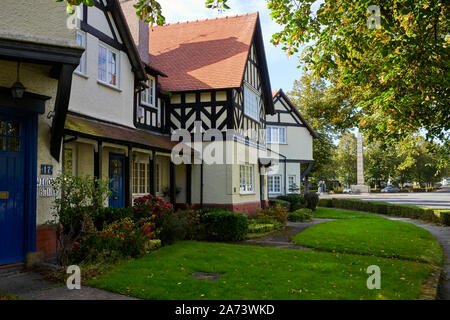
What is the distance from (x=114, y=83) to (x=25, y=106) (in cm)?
509

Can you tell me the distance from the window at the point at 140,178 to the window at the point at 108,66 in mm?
3649

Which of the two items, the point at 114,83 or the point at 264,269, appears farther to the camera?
the point at 114,83

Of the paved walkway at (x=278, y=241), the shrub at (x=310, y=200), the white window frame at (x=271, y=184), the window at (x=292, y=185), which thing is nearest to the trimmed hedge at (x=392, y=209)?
the shrub at (x=310, y=200)

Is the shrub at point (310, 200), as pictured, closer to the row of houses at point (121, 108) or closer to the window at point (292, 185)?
the window at point (292, 185)

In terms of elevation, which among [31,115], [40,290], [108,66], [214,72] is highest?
[214,72]

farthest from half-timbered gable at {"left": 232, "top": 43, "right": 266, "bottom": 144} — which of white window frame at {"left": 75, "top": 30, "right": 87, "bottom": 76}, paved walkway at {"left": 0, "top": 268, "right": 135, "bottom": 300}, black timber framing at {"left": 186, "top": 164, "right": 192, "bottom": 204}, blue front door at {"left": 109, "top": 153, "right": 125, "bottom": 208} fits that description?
paved walkway at {"left": 0, "top": 268, "right": 135, "bottom": 300}

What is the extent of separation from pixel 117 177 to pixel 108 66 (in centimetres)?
387

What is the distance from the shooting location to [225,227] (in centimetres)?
1198

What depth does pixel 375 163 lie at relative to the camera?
208ft

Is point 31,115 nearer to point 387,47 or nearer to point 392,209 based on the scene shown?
point 387,47

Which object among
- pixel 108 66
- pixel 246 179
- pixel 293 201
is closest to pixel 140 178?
pixel 108 66

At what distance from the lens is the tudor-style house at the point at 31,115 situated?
686cm
